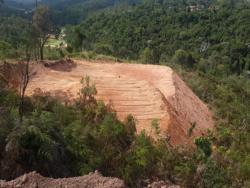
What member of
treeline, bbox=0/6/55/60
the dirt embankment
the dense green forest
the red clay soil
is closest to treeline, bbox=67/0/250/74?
the dirt embankment

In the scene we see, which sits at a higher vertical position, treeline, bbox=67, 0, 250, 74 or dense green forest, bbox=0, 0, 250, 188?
treeline, bbox=67, 0, 250, 74

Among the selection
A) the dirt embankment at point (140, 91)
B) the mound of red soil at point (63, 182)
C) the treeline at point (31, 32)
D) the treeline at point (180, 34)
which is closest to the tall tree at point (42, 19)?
the treeline at point (31, 32)

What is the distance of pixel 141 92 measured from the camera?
19.4 metres

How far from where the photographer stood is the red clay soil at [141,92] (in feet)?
56.3

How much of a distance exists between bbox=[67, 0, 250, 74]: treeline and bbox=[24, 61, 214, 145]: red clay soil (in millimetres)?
25000

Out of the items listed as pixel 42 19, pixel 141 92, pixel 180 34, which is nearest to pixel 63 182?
pixel 141 92

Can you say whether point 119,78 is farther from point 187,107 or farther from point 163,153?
point 163,153

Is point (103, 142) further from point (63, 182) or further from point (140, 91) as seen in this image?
point (140, 91)

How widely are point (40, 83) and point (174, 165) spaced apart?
7908mm

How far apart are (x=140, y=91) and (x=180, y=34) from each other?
38151 mm

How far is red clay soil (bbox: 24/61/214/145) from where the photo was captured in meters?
17.2

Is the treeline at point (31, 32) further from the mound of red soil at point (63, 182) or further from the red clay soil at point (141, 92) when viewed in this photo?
the mound of red soil at point (63, 182)

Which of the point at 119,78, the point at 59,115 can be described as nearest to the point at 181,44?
the point at 119,78

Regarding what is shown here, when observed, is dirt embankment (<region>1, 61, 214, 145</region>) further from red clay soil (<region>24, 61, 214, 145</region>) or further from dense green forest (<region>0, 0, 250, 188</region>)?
dense green forest (<region>0, 0, 250, 188</region>)
